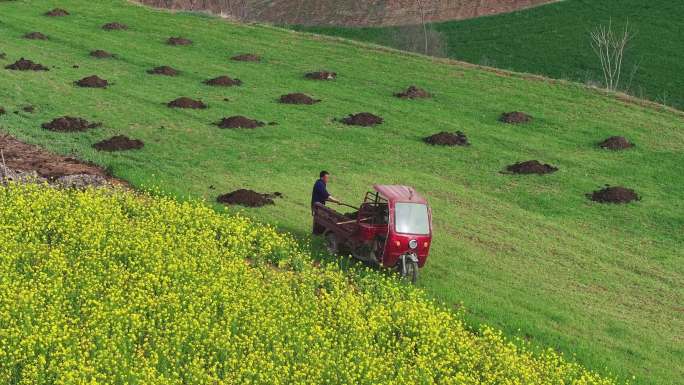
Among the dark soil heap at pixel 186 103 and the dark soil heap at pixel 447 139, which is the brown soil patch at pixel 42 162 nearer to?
the dark soil heap at pixel 186 103

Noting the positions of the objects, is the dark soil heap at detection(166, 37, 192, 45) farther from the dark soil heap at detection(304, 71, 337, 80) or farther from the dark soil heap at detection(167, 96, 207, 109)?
the dark soil heap at detection(167, 96, 207, 109)

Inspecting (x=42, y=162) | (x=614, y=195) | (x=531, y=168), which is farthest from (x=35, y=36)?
(x=614, y=195)

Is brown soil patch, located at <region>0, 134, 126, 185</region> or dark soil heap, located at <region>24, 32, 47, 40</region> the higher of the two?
dark soil heap, located at <region>24, 32, 47, 40</region>

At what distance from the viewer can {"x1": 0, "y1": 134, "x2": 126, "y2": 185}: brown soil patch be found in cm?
3070

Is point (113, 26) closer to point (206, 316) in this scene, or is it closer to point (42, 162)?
point (42, 162)

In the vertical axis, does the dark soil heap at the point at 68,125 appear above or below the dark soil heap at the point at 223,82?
below

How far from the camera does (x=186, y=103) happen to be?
41.7 meters

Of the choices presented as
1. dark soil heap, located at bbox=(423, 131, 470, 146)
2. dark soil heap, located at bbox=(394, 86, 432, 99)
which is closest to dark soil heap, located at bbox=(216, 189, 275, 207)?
dark soil heap, located at bbox=(423, 131, 470, 146)

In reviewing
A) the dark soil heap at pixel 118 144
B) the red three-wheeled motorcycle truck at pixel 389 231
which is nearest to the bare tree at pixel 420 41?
the dark soil heap at pixel 118 144

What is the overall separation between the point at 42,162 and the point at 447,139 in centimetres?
1785

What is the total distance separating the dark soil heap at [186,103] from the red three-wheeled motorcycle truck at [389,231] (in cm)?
1791

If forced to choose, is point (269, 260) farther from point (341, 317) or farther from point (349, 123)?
point (349, 123)

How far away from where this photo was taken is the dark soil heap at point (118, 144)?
34.3 metres

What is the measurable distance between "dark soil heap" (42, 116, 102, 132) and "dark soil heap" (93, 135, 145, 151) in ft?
7.85
